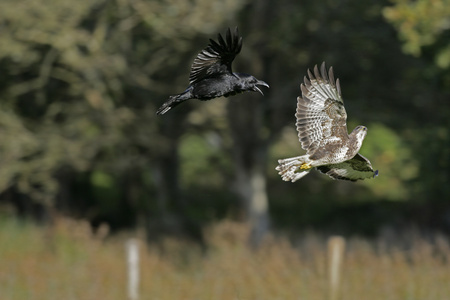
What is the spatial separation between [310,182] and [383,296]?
49.0 ft

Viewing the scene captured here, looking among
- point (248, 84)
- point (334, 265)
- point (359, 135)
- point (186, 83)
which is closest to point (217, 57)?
point (248, 84)

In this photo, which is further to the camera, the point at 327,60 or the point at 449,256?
the point at 327,60

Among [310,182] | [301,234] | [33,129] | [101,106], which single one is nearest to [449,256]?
[101,106]

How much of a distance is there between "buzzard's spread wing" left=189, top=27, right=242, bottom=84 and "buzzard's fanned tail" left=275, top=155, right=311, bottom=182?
0.44 m

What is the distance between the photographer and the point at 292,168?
2.92 meters

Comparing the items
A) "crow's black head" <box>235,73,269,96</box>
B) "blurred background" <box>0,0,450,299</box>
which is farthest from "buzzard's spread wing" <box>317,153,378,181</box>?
"blurred background" <box>0,0,450,299</box>

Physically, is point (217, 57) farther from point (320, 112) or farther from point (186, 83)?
point (186, 83)

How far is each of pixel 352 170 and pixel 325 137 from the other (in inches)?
9.7

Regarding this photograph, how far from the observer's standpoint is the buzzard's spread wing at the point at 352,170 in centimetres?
306

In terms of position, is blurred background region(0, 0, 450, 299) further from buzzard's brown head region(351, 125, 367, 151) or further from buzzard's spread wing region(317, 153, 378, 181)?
buzzard's brown head region(351, 125, 367, 151)

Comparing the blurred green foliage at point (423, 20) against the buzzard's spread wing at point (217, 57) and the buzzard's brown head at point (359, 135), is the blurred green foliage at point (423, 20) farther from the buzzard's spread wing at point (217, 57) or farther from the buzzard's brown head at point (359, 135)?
the buzzard's brown head at point (359, 135)

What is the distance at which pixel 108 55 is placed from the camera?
12.5 m

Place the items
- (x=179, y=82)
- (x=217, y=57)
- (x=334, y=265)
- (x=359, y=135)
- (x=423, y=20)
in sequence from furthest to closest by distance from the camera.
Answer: (x=179, y=82), (x=423, y=20), (x=334, y=265), (x=217, y=57), (x=359, y=135)

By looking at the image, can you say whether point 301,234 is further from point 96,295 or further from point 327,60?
point 96,295
